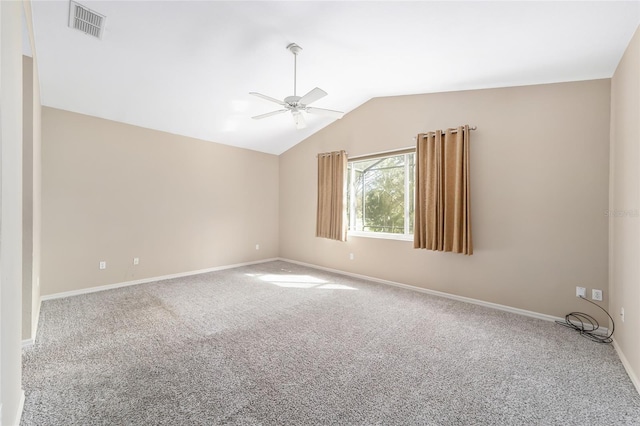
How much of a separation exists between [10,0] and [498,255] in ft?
15.6

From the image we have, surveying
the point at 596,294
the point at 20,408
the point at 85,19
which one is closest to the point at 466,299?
the point at 596,294

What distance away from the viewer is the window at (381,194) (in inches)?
178

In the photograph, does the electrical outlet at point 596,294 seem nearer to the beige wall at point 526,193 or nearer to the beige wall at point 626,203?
the beige wall at point 526,193

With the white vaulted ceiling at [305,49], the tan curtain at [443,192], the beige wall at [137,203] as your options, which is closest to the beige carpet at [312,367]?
the beige wall at [137,203]

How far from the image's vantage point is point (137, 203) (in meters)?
4.46

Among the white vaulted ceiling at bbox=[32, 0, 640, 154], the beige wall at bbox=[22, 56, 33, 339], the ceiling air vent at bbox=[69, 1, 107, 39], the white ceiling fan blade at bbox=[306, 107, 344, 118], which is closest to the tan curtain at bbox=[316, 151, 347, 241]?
the white vaulted ceiling at bbox=[32, 0, 640, 154]

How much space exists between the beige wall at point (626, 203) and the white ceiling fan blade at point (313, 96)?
2528mm

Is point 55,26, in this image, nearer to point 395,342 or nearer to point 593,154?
point 395,342

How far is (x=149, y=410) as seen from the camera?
1.71 meters

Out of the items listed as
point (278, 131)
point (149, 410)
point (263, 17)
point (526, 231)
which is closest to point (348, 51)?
point (263, 17)

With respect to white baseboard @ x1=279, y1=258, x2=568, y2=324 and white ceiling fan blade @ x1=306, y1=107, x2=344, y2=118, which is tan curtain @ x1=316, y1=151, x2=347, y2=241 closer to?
white baseboard @ x1=279, y1=258, x2=568, y2=324

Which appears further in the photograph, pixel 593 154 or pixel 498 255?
pixel 498 255

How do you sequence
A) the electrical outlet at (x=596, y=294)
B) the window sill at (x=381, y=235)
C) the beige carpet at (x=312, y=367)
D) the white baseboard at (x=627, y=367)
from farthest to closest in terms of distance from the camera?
1. the window sill at (x=381, y=235)
2. the electrical outlet at (x=596, y=294)
3. the white baseboard at (x=627, y=367)
4. the beige carpet at (x=312, y=367)

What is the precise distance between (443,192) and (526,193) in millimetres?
934
